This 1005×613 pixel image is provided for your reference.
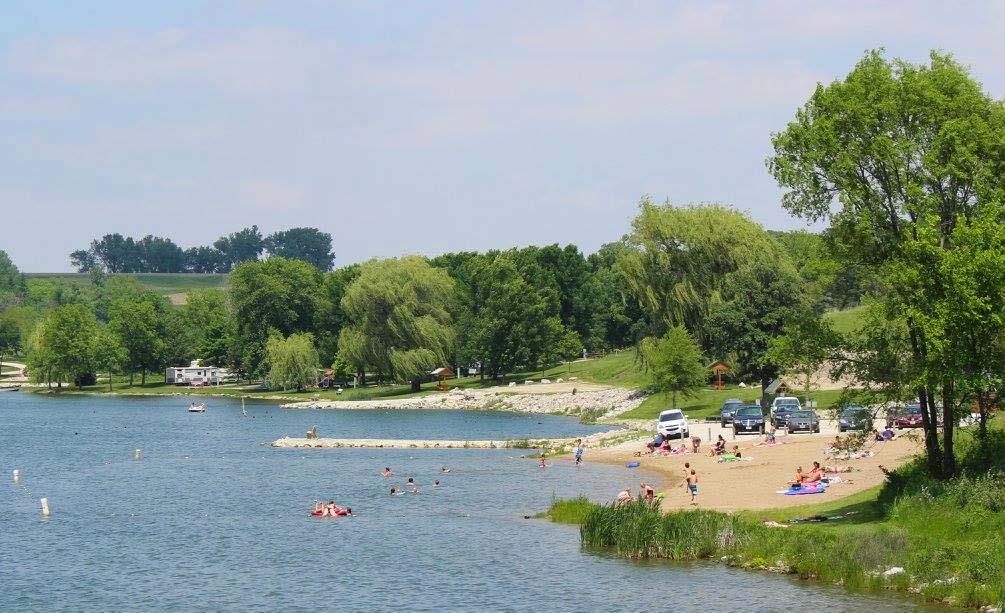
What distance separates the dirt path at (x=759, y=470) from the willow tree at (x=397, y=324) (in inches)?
2610

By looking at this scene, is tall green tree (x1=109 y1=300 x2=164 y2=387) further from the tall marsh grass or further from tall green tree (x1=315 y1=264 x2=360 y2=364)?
the tall marsh grass

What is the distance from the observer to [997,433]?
39.5m

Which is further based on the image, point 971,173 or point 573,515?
point 573,515

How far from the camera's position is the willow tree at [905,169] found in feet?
120

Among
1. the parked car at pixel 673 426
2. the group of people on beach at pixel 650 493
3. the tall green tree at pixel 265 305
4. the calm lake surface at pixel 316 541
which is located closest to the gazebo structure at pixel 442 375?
the tall green tree at pixel 265 305

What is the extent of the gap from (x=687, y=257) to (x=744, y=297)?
15097mm

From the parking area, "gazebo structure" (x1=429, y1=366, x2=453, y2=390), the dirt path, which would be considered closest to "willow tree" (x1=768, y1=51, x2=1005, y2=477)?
the dirt path

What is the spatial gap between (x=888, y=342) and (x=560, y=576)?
41.7 feet

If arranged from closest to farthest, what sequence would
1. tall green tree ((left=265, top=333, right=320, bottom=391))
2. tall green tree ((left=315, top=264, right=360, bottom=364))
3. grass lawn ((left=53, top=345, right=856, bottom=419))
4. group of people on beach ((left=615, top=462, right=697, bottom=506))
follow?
group of people on beach ((left=615, top=462, right=697, bottom=506)), grass lawn ((left=53, top=345, right=856, bottom=419)), tall green tree ((left=265, top=333, right=320, bottom=391)), tall green tree ((left=315, top=264, right=360, bottom=364))

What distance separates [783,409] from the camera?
73875mm

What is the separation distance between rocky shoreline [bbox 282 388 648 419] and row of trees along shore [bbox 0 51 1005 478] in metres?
5.07

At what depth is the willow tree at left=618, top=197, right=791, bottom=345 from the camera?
99.3 meters

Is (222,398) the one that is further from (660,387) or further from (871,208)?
(871,208)

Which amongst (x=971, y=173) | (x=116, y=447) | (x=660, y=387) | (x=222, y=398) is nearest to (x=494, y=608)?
(x=971, y=173)
